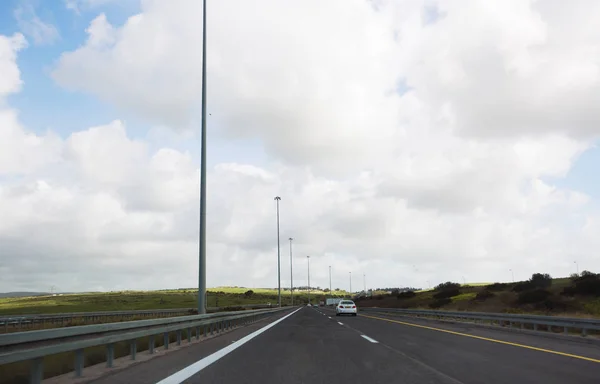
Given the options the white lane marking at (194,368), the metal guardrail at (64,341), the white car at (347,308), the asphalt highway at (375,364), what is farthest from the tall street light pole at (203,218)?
the white car at (347,308)

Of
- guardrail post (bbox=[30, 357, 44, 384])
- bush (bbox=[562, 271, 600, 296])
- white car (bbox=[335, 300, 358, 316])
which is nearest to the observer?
guardrail post (bbox=[30, 357, 44, 384])

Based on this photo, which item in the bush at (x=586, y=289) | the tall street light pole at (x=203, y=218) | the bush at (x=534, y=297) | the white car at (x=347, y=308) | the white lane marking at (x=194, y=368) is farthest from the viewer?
the bush at (x=534, y=297)

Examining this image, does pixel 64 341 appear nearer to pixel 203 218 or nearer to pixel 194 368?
pixel 194 368

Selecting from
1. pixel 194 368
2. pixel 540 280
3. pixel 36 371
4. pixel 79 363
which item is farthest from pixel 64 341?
pixel 540 280

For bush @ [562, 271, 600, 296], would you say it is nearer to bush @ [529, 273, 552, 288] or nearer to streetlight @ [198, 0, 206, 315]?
bush @ [529, 273, 552, 288]

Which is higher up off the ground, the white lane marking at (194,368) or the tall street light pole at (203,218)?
the tall street light pole at (203,218)

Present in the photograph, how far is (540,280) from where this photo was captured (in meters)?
60.3

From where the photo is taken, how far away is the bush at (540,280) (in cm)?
5825

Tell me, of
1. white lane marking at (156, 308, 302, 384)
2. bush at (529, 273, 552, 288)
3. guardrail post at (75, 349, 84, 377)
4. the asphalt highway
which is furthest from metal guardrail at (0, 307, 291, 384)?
bush at (529, 273, 552, 288)

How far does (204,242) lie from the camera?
18719mm

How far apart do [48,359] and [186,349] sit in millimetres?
3308

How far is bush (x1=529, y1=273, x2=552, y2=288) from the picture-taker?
58250 mm

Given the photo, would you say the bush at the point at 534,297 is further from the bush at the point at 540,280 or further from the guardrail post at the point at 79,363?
the guardrail post at the point at 79,363

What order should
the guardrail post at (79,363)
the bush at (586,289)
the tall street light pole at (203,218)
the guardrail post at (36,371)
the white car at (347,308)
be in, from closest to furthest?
1. the guardrail post at (36,371)
2. the guardrail post at (79,363)
3. the tall street light pole at (203,218)
4. the white car at (347,308)
5. the bush at (586,289)
